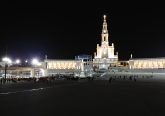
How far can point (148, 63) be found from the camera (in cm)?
12456

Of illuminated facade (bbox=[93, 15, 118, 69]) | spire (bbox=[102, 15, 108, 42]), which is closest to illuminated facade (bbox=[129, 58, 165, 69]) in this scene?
illuminated facade (bbox=[93, 15, 118, 69])

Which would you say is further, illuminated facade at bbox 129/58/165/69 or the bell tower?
the bell tower

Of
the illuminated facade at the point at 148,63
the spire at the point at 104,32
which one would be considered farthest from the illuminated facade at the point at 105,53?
the illuminated facade at the point at 148,63

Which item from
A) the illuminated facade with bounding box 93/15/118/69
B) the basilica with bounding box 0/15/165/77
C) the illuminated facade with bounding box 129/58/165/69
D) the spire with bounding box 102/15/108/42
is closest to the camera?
the illuminated facade with bounding box 129/58/165/69

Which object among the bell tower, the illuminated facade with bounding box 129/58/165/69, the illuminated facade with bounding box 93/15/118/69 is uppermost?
the bell tower

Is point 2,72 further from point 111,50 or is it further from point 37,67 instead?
point 111,50

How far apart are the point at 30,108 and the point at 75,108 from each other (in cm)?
269

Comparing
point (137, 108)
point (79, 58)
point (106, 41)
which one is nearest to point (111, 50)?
point (106, 41)

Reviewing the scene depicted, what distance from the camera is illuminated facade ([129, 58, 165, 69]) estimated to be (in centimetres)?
11669

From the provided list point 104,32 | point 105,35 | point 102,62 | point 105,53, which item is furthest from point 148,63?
point 104,32

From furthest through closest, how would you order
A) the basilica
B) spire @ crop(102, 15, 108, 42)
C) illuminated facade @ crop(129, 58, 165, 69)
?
spire @ crop(102, 15, 108, 42)
the basilica
illuminated facade @ crop(129, 58, 165, 69)

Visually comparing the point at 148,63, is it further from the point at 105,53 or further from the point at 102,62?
the point at 105,53

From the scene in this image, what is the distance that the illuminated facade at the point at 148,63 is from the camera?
117m

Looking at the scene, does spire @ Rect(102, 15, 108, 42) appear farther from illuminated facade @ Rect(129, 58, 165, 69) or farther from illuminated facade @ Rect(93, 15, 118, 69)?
illuminated facade @ Rect(129, 58, 165, 69)
